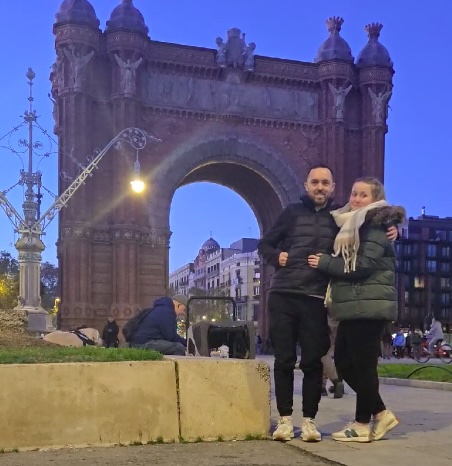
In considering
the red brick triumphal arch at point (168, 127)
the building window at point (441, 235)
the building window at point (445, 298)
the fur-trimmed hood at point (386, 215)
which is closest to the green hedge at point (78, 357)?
the fur-trimmed hood at point (386, 215)

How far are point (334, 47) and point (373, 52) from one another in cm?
239

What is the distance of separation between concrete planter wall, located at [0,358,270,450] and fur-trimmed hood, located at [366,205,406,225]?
52.8 inches

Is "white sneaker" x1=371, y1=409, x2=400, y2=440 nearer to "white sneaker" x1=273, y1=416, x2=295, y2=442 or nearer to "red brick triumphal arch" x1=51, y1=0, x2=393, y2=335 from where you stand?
"white sneaker" x1=273, y1=416, x2=295, y2=442

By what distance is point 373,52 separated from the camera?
41094mm

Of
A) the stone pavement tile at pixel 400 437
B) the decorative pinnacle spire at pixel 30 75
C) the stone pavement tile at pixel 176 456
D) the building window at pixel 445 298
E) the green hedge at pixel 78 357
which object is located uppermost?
the decorative pinnacle spire at pixel 30 75

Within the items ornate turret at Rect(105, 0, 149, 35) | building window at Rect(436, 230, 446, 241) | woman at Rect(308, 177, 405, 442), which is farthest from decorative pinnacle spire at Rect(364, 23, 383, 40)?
building window at Rect(436, 230, 446, 241)

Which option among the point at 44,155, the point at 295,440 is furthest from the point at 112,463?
the point at 44,155

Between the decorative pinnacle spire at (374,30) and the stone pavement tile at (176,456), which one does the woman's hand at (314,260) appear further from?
the decorative pinnacle spire at (374,30)

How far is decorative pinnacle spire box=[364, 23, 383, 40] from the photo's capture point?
41794 millimetres

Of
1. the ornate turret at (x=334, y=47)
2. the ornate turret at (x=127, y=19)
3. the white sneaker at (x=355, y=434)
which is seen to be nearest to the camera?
the white sneaker at (x=355, y=434)

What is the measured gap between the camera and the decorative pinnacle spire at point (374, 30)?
137 feet

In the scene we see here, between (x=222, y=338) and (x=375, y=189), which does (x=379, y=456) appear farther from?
(x=222, y=338)

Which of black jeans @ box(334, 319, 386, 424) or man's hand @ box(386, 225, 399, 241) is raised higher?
man's hand @ box(386, 225, 399, 241)

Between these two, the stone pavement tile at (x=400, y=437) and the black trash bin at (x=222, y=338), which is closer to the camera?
the stone pavement tile at (x=400, y=437)
